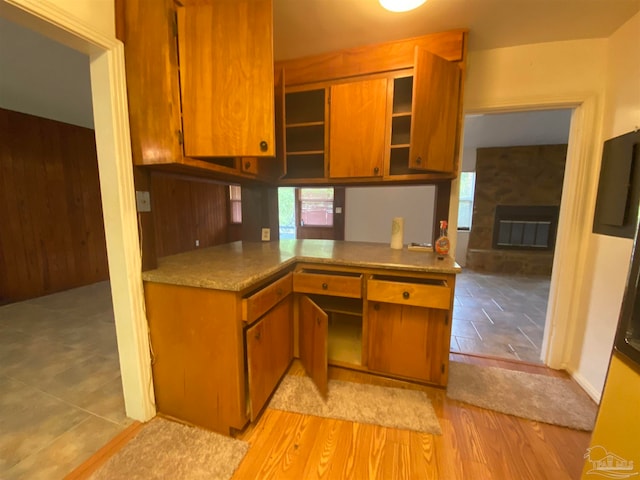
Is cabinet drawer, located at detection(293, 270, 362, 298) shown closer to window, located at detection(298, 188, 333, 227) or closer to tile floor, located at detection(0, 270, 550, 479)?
tile floor, located at detection(0, 270, 550, 479)

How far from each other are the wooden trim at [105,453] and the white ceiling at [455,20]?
245 centimetres

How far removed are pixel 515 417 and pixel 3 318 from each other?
460cm

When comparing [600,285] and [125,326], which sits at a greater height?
[600,285]

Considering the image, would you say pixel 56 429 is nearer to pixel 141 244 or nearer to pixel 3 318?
pixel 141 244

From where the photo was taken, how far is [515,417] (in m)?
1.48

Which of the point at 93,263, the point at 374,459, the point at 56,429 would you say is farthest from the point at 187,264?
the point at 93,263

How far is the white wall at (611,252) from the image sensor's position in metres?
1.48

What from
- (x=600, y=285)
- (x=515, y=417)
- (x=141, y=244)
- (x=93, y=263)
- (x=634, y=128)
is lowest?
(x=515, y=417)

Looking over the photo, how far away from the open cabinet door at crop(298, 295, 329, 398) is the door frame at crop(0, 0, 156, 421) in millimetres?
897

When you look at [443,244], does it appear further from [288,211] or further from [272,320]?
[288,211]

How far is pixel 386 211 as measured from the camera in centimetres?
521

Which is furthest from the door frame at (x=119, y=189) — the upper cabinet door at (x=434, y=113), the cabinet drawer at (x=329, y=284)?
the upper cabinet door at (x=434, y=113)

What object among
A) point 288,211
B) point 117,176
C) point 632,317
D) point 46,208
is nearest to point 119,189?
point 117,176

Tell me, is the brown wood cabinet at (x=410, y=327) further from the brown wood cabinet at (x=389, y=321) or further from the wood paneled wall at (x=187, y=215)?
the wood paneled wall at (x=187, y=215)
